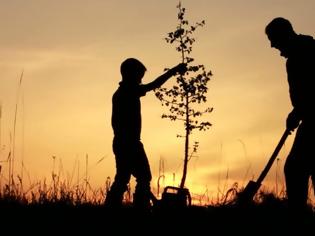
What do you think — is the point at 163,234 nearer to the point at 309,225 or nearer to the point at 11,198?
the point at 309,225

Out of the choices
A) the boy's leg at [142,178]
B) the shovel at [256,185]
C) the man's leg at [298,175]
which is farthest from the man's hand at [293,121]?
the boy's leg at [142,178]

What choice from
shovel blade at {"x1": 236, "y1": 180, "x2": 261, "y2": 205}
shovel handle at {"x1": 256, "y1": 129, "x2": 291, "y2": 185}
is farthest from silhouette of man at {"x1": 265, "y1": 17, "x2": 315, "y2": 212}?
shovel blade at {"x1": 236, "y1": 180, "x2": 261, "y2": 205}

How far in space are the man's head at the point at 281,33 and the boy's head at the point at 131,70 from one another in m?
2.23

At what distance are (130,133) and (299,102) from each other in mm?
2724

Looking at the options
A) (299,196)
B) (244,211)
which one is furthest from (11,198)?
(299,196)

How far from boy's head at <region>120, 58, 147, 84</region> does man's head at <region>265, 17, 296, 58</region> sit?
7.31 ft

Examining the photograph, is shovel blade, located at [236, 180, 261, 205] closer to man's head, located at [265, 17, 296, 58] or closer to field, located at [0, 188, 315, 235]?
field, located at [0, 188, 315, 235]

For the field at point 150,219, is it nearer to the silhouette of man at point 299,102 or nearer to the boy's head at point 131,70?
the silhouette of man at point 299,102

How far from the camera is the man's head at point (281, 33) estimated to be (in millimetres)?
7543

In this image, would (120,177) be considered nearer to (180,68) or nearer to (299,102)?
(180,68)

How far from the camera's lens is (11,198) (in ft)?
31.3

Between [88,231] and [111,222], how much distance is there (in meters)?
0.87

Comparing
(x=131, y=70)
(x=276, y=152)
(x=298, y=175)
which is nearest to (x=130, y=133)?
(x=131, y=70)

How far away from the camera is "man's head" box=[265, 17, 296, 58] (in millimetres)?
7543
